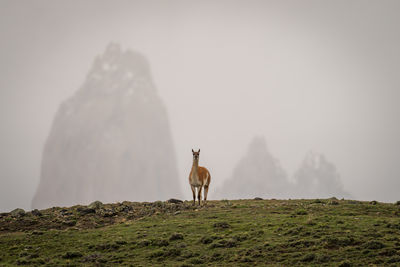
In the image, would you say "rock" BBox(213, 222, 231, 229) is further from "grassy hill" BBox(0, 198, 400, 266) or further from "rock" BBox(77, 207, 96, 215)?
"rock" BBox(77, 207, 96, 215)

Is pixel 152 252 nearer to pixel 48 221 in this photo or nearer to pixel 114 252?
pixel 114 252

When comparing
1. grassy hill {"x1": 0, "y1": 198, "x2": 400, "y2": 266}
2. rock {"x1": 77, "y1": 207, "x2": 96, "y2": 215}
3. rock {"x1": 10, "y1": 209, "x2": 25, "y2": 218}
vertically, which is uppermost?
rock {"x1": 77, "y1": 207, "x2": 96, "y2": 215}

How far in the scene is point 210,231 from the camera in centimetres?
2708

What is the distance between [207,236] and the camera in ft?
82.9

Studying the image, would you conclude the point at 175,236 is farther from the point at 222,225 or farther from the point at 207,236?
the point at 222,225

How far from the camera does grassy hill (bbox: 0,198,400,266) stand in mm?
21250

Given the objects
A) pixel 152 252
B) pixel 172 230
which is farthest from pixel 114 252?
pixel 172 230

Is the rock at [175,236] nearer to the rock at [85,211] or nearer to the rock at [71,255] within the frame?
the rock at [71,255]

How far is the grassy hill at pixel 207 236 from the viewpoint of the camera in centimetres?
2125

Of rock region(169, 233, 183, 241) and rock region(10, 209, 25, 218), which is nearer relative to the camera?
rock region(169, 233, 183, 241)

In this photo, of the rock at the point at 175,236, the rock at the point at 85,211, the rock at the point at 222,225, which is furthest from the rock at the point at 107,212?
Answer: the rock at the point at 222,225

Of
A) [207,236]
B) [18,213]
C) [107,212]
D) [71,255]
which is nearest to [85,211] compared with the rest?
[107,212]

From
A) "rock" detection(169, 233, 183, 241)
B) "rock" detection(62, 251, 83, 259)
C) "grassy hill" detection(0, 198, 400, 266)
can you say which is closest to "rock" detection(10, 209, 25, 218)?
"grassy hill" detection(0, 198, 400, 266)

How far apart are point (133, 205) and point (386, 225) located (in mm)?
23066
